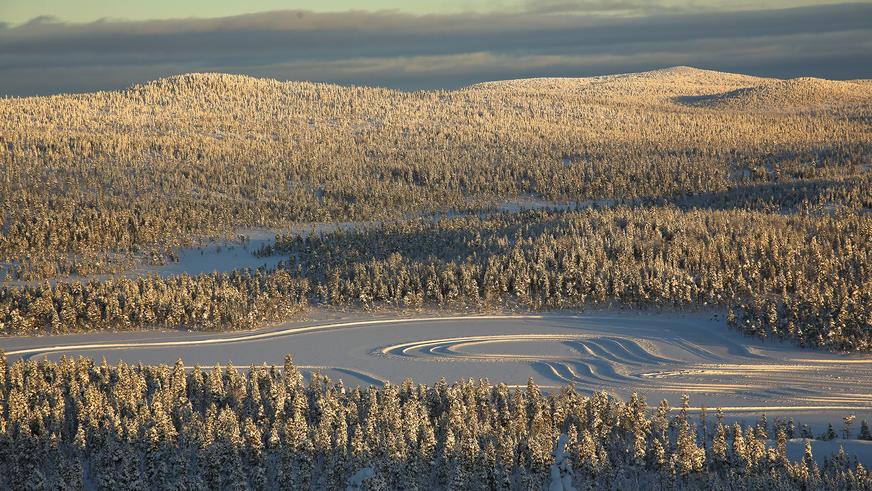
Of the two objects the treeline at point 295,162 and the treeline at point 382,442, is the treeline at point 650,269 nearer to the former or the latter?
the treeline at point 382,442

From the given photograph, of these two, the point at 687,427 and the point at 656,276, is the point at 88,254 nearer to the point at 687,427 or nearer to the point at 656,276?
the point at 656,276

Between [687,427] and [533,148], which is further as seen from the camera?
[533,148]

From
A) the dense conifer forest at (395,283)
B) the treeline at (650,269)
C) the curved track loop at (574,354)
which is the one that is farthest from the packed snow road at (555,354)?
the dense conifer forest at (395,283)

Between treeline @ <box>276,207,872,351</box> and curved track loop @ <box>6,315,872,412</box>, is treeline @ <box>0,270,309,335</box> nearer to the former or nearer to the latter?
curved track loop @ <box>6,315,872,412</box>

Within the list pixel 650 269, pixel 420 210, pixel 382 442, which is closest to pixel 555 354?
pixel 650 269

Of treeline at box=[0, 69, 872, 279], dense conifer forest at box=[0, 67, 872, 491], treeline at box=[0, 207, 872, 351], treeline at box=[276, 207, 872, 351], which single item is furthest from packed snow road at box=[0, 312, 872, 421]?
treeline at box=[0, 69, 872, 279]

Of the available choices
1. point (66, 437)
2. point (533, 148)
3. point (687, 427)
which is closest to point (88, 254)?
point (66, 437)
